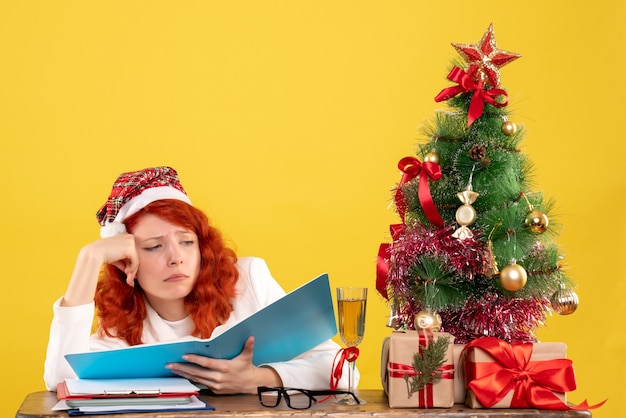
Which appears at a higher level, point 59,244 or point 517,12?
point 517,12

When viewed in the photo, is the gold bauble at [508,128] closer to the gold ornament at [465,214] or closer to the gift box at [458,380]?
the gold ornament at [465,214]

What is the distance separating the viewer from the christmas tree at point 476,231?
2262 millimetres

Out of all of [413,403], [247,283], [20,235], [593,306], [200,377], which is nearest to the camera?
[413,403]

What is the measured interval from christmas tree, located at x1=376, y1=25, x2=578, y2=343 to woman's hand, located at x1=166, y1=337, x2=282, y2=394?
16.2 inches

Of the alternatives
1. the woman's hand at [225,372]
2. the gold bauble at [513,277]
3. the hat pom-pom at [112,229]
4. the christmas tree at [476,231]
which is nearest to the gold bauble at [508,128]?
the christmas tree at [476,231]

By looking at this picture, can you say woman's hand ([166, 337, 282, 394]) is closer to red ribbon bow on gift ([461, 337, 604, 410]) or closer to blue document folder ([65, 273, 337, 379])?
blue document folder ([65, 273, 337, 379])

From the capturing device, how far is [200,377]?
220cm

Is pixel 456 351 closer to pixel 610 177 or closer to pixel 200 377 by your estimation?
pixel 200 377

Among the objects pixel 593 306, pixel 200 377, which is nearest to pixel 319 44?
pixel 593 306

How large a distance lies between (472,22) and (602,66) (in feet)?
2.18

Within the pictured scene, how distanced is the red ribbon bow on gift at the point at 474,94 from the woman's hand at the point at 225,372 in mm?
783

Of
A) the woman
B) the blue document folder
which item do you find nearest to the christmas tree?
the blue document folder

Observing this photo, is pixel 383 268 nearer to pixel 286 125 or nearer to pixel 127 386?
pixel 127 386

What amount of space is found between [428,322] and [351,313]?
219 mm
